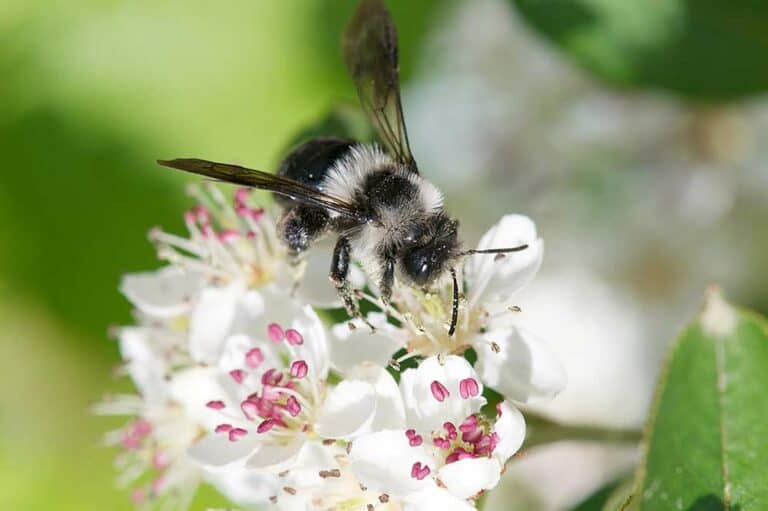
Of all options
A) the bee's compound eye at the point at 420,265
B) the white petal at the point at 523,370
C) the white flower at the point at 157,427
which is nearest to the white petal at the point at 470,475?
the white petal at the point at 523,370

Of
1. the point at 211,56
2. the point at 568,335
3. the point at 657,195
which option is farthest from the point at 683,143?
the point at 211,56

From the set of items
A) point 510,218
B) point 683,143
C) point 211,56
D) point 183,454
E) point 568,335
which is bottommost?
point 183,454

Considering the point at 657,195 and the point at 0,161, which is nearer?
the point at 657,195

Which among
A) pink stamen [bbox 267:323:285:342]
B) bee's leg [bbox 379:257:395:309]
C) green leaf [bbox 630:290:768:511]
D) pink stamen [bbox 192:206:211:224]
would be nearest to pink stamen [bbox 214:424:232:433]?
pink stamen [bbox 267:323:285:342]

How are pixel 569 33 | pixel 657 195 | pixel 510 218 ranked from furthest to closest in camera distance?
1. pixel 657 195
2. pixel 569 33
3. pixel 510 218

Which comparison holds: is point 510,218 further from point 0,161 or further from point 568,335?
point 0,161

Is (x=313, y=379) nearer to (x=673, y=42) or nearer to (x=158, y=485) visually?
(x=158, y=485)

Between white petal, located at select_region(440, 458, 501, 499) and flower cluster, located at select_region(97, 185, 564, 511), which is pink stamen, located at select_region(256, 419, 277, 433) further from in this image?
white petal, located at select_region(440, 458, 501, 499)
